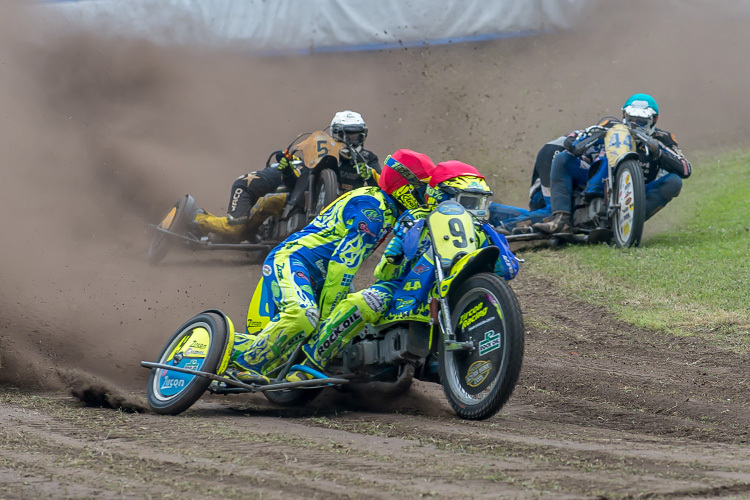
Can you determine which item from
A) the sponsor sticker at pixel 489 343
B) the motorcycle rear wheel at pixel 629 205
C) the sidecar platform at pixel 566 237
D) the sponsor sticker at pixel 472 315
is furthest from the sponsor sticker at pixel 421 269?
the sidecar platform at pixel 566 237

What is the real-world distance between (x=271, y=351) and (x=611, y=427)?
2.32 m

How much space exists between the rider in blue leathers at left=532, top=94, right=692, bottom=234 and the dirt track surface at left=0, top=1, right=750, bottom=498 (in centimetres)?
224

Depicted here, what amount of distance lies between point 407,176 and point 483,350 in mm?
1442

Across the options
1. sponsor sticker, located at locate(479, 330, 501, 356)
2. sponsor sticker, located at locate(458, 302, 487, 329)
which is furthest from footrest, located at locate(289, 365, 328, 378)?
sponsor sticker, located at locate(479, 330, 501, 356)

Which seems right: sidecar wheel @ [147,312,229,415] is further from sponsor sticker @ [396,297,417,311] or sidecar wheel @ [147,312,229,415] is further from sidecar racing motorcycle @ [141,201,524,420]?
sponsor sticker @ [396,297,417,311]

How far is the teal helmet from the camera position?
1323 centimetres

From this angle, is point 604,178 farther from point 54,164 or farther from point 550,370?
point 54,164

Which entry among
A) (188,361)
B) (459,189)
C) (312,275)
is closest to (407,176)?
(459,189)

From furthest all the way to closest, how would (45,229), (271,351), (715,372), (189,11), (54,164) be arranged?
(189,11) < (54,164) < (45,229) < (715,372) < (271,351)

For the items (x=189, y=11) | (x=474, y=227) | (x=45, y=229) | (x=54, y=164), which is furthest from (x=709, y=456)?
(x=189, y=11)

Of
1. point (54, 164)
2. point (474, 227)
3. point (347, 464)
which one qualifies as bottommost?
point (347, 464)

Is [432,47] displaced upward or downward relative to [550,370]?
upward

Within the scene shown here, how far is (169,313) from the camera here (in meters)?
10.4

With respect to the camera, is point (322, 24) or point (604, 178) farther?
point (322, 24)
